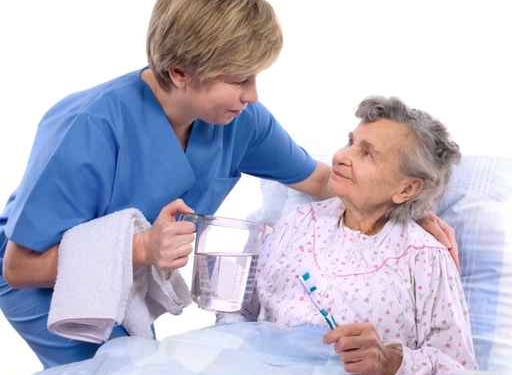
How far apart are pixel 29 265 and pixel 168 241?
0.99ft

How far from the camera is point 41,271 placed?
1.67 meters

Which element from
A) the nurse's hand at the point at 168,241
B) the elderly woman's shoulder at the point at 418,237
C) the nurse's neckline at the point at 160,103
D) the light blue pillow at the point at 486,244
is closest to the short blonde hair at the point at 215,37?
the nurse's neckline at the point at 160,103

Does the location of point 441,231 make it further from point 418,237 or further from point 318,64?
point 318,64

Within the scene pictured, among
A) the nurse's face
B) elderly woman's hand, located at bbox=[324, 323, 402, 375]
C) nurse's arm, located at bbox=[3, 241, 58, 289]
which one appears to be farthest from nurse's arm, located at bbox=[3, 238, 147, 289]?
elderly woman's hand, located at bbox=[324, 323, 402, 375]

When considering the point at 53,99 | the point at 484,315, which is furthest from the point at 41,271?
the point at 53,99

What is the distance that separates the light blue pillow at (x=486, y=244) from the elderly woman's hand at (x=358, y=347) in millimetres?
424

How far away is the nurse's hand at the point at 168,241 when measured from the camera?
1.57 m

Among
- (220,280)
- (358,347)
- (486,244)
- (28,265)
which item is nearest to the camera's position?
(358,347)

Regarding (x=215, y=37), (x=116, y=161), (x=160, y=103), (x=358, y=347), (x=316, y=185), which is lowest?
(x=358, y=347)

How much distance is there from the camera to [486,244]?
1.98 metres

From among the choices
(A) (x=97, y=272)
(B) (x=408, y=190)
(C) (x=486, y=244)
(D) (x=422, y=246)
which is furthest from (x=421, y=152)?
(A) (x=97, y=272)

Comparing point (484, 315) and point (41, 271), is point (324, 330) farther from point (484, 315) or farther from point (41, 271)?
point (41, 271)

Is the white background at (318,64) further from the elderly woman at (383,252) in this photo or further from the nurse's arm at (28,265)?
the nurse's arm at (28,265)

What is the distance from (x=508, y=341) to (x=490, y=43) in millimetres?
878
